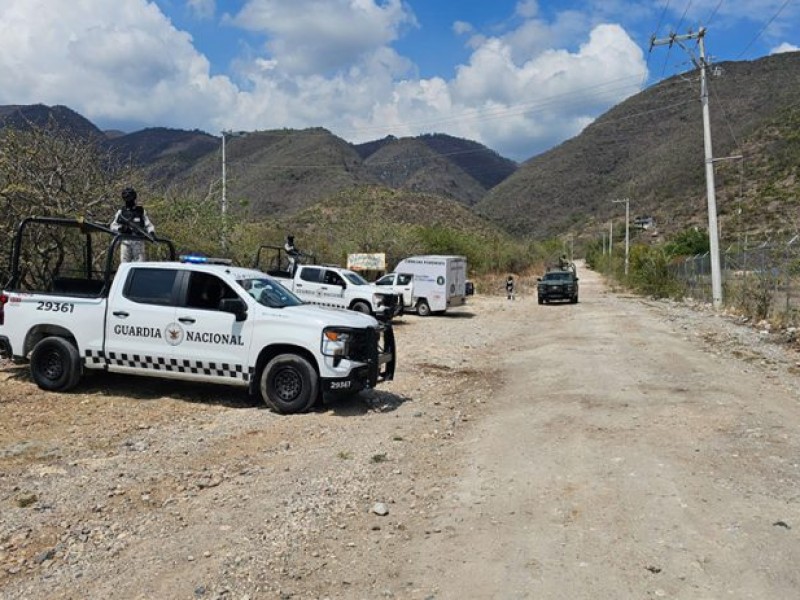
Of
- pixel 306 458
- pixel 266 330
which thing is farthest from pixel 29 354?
pixel 306 458

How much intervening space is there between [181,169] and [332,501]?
79.6 m

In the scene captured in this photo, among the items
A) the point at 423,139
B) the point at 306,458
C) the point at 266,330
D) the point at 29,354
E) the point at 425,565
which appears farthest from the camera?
the point at 423,139

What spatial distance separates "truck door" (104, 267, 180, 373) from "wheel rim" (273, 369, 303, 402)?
1.55 m

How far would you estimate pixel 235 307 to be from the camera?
28.3 ft

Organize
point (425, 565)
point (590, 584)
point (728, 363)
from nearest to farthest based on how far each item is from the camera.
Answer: point (590, 584), point (425, 565), point (728, 363)

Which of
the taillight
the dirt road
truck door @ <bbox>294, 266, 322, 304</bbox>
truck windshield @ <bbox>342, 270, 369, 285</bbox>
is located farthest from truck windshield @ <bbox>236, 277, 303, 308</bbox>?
truck windshield @ <bbox>342, 270, 369, 285</bbox>

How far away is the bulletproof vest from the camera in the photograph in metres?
10.6

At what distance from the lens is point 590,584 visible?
4105mm

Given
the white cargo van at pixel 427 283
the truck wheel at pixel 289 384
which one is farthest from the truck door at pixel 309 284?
the truck wheel at pixel 289 384

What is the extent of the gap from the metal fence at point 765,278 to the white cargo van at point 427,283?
9890 millimetres

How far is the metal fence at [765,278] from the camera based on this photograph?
17922 mm

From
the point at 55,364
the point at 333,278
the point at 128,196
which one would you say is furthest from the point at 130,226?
the point at 333,278

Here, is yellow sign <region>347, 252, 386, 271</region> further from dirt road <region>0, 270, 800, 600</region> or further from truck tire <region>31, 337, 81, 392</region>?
truck tire <region>31, 337, 81, 392</region>

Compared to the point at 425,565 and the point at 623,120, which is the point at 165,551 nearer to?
the point at 425,565
